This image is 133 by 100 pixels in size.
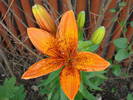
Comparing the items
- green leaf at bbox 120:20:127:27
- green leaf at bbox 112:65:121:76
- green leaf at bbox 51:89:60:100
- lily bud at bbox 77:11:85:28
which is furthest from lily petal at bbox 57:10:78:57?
green leaf at bbox 112:65:121:76

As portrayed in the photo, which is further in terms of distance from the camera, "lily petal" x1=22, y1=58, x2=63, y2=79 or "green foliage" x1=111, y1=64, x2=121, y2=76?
"green foliage" x1=111, y1=64, x2=121, y2=76

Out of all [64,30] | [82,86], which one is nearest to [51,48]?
[64,30]

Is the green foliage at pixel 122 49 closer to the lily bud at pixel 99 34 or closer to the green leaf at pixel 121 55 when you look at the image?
the green leaf at pixel 121 55

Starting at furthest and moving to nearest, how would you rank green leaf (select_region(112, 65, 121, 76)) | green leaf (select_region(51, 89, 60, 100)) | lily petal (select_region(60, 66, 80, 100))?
1. green leaf (select_region(112, 65, 121, 76))
2. green leaf (select_region(51, 89, 60, 100))
3. lily petal (select_region(60, 66, 80, 100))

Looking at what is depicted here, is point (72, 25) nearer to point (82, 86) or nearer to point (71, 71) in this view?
point (71, 71)

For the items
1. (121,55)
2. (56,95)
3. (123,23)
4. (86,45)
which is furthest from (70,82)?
(123,23)

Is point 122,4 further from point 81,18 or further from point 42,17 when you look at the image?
point 42,17

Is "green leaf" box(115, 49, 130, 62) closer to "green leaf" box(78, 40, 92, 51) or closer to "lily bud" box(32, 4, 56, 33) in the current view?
"green leaf" box(78, 40, 92, 51)

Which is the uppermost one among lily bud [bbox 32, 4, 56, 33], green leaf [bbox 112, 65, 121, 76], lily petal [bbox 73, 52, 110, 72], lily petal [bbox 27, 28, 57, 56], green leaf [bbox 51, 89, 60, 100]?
lily bud [bbox 32, 4, 56, 33]
